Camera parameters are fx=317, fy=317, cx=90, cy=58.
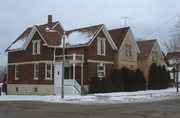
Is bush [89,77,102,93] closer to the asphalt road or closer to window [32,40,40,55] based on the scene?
window [32,40,40,55]

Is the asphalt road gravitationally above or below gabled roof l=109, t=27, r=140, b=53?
below

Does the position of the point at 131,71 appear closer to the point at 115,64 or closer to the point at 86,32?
the point at 115,64

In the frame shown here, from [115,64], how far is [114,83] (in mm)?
3151

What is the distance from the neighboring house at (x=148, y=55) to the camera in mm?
45438

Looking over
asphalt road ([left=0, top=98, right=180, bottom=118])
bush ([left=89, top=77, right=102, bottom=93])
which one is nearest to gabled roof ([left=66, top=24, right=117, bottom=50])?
bush ([left=89, top=77, right=102, bottom=93])

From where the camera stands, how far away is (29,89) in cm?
3884

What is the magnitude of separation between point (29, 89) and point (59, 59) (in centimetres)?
598

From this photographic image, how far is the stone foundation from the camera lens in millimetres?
36562

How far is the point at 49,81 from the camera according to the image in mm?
36562

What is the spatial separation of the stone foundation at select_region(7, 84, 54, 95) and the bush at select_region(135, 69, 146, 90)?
11.5 metres

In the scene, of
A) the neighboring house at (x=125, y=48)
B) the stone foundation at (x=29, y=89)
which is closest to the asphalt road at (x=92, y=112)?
the stone foundation at (x=29, y=89)

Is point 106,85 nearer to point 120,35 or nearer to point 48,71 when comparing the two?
point 48,71

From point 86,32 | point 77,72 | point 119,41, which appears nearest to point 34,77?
point 77,72

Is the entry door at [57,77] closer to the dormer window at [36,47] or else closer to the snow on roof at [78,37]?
the snow on roof at [78,37]
